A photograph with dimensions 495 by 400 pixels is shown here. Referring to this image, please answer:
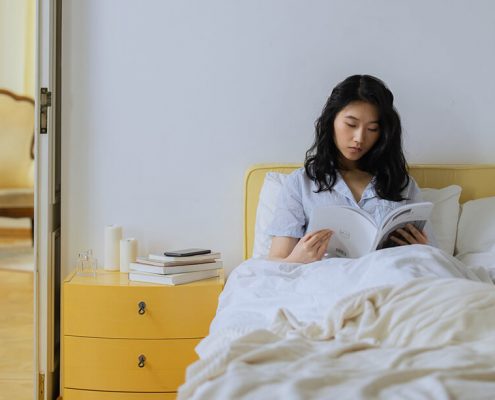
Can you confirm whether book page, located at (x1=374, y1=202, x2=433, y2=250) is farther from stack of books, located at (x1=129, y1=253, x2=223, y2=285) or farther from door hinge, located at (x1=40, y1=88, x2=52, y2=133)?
door hinge, located at (x1=40, y1=88, x2=52, y2=133)

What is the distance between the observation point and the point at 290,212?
98.4 inches

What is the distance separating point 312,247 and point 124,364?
29.9 inches

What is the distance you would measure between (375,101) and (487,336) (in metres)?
1.17

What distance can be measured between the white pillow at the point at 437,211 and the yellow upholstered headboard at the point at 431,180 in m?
0.08

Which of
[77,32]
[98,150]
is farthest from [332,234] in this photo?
[77,32]

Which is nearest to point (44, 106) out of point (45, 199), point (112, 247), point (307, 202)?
point (45, 199)

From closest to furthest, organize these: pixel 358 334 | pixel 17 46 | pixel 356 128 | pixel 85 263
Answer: pixel 358 334, pixel 356 128, pixel 85 263, pixel 17 46

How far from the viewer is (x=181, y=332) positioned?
252 centimetres

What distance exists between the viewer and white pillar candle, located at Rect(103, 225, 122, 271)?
2.74 meters

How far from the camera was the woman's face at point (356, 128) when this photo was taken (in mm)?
2477

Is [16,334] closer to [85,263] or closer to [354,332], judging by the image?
[85,263]

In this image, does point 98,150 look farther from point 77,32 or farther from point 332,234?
point 332,234

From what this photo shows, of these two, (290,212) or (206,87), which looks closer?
(290,212)

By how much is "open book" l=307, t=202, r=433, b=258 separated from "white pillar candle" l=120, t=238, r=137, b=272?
0.72 meters
